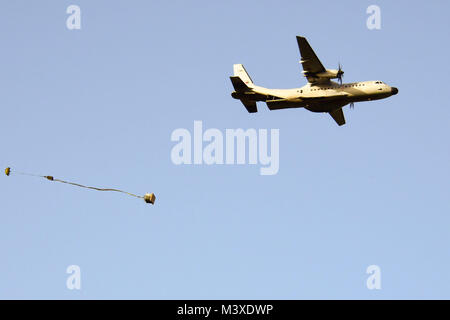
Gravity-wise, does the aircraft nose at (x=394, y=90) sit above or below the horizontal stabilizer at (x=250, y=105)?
above

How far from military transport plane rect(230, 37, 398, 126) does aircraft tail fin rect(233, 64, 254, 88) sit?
5.55 metres

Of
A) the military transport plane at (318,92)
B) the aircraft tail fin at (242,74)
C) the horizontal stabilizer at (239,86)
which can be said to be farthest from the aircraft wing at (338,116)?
the horizontal stabilizer at (239,86)

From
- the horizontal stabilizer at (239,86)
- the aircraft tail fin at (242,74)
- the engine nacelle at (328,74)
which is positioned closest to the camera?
the engine nacelle at (328,74)

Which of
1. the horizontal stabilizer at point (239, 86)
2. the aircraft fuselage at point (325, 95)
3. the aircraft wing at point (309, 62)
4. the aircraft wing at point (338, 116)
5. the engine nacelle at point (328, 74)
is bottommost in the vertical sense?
the aircraft wing at point (338, 116)

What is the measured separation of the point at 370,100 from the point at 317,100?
13.9ft

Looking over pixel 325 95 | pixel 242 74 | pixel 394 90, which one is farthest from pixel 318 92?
pixel 242 74

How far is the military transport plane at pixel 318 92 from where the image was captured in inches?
2228

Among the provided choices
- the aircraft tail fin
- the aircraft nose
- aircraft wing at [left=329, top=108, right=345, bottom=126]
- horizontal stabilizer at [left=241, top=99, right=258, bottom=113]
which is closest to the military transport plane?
the aircraft nose

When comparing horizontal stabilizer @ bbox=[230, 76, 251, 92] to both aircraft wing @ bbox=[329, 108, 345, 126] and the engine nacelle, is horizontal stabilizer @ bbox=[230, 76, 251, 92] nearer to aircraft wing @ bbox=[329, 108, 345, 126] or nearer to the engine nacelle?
the engine nacelle

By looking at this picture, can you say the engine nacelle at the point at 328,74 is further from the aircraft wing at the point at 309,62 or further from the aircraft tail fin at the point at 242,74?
the aircraft tail fin at the point at 242,74

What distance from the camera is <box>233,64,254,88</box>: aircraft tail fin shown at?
212 ft

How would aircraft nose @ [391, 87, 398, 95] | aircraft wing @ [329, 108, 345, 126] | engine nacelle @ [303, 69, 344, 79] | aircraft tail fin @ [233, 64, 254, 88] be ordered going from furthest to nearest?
aircraft tail fin @ [233, 64, 254, 88]
aircraft wing @ [329, 108, 345, 126]
engine nacelle @ [303, 69, 344, 79]
aircraft nose @ [391, 87, 398, 95]

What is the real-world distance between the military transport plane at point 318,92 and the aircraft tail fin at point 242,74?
555cm
